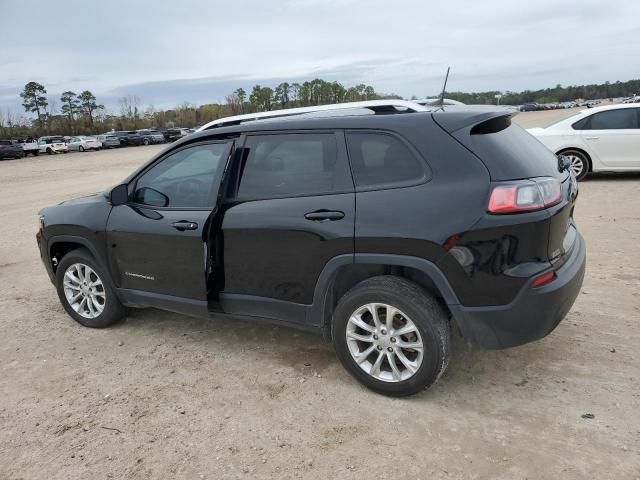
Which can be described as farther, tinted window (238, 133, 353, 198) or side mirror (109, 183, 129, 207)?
side mirror (109, 183, 129, 207)

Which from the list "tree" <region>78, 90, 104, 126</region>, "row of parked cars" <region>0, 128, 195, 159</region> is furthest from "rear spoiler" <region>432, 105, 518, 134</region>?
"tree" <region>78, 90, 104, 126</region>

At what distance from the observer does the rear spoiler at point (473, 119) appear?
3088 mm

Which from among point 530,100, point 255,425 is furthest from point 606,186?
point 530,100

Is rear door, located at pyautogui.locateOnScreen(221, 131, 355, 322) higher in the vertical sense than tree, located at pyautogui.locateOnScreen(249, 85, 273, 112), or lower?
lower

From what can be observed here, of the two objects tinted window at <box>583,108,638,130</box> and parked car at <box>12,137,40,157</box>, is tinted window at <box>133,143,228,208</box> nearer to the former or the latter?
tinted window at <box>583,108,638,130</box>

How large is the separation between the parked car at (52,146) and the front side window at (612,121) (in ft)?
136

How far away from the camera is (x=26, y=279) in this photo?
20.7 feet

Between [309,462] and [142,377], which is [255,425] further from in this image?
[142,377]

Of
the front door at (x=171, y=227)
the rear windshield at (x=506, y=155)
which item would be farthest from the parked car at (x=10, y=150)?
the rear windshield at (x=506, y=155)

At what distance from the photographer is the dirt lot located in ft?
8.95

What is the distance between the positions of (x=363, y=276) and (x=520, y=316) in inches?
39.1

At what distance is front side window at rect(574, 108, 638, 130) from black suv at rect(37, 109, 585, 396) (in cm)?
764

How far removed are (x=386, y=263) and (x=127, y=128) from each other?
8976cm

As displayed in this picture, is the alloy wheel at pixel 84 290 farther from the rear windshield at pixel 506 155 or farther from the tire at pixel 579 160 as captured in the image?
the tire at pixel 579 160
